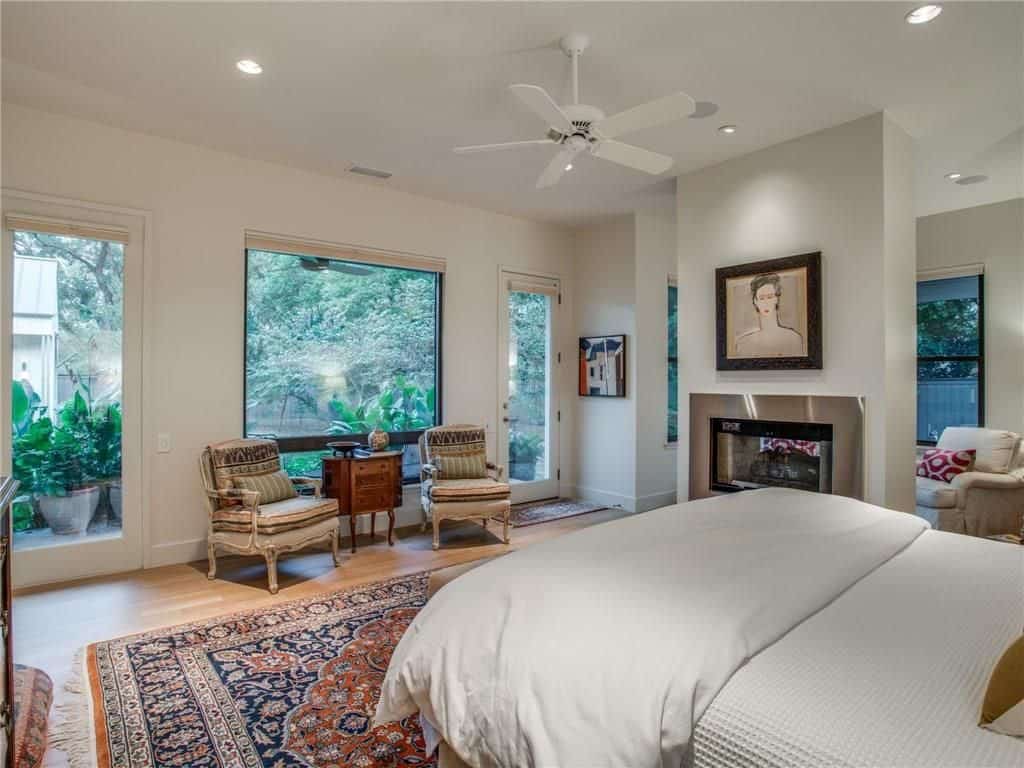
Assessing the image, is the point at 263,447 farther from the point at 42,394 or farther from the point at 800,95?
the point at 800,95

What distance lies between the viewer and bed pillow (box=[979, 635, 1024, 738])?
0.95 meters

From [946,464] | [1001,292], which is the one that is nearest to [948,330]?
[1001,292]

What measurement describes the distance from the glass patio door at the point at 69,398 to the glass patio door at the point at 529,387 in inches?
122

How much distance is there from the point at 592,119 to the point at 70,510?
12.9 feet

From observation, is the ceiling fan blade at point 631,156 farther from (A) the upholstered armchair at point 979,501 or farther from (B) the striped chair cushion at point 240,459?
(A) the upholstered armchair at point 979,501

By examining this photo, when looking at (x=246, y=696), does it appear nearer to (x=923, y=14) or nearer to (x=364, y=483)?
(x=364, y=483)

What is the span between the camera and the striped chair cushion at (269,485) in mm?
3791

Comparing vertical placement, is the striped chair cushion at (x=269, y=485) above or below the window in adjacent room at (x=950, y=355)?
below

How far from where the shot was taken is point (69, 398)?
144 inches

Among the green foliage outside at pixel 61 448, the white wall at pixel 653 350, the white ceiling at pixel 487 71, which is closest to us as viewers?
the white ceiling at pixel 487 71

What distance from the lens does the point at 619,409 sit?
18.9 feet

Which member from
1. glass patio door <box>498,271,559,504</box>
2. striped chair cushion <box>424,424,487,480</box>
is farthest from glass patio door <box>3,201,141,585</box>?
glass patio door <box>498,271,559,504</box>

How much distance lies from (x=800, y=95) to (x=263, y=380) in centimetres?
409

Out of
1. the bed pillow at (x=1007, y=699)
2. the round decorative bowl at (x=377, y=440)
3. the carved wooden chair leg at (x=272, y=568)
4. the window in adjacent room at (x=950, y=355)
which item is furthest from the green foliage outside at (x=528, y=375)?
the bed pillow at (x=1007, y=699)
